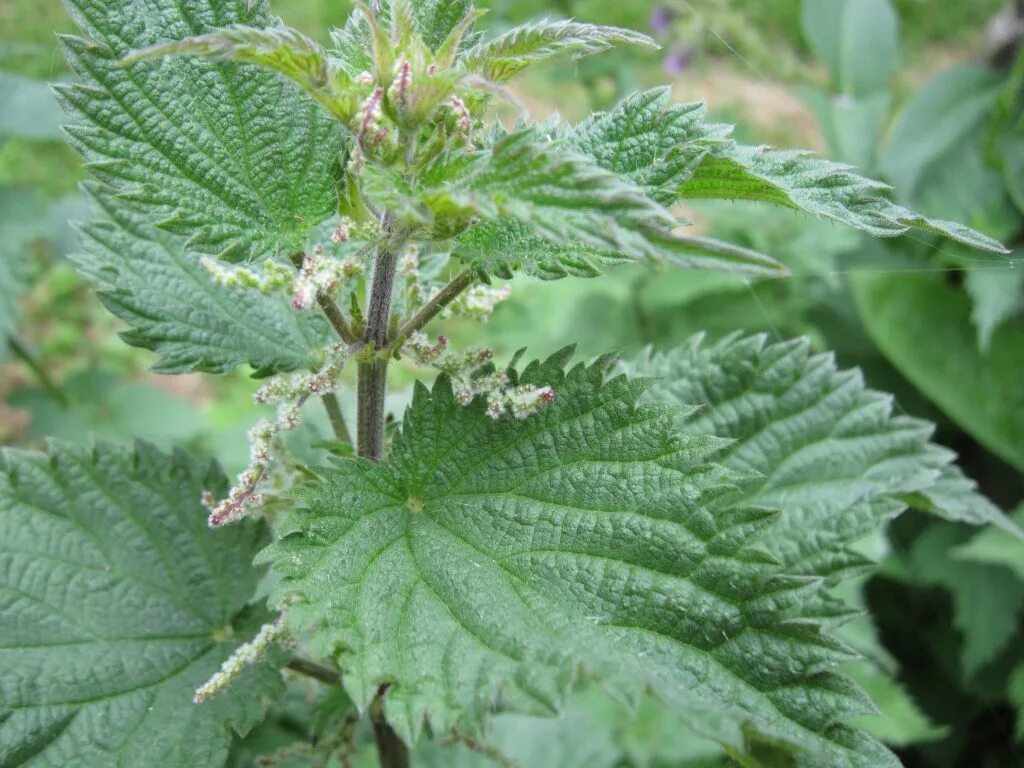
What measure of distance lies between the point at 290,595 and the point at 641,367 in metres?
0.77

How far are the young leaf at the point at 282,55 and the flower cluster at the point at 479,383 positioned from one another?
297 mm

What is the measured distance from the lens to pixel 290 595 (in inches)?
41.6

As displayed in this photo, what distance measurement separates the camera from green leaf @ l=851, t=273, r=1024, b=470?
3088mm

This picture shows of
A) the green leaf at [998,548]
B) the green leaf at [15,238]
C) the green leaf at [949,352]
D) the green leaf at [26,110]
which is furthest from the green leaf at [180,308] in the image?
the green leaf at [949,352]

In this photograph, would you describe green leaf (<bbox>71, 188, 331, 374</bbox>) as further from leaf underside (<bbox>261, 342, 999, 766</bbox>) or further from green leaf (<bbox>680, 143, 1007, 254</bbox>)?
green leaf (<bbox>680, 143, 1007, 254</bbox>)

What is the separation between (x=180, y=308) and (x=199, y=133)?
28 cm

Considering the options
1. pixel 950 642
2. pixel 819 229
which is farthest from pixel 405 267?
pixel 950 642

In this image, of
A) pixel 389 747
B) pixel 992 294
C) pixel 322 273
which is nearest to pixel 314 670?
pixel 389 747

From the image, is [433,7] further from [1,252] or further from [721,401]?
[1,252]

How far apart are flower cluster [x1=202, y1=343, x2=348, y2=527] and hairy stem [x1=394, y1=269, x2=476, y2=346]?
0.26ft

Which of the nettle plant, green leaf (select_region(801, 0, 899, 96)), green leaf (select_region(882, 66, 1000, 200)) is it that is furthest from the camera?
green leaf (select_region(801, 0, 899, 96))

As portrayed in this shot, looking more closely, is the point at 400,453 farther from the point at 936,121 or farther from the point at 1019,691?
the point at 936,121

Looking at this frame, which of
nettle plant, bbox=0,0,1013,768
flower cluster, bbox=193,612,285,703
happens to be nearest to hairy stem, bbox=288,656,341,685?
nettle plant, bbox=0,0,1013,768

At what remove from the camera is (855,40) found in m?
4.16
